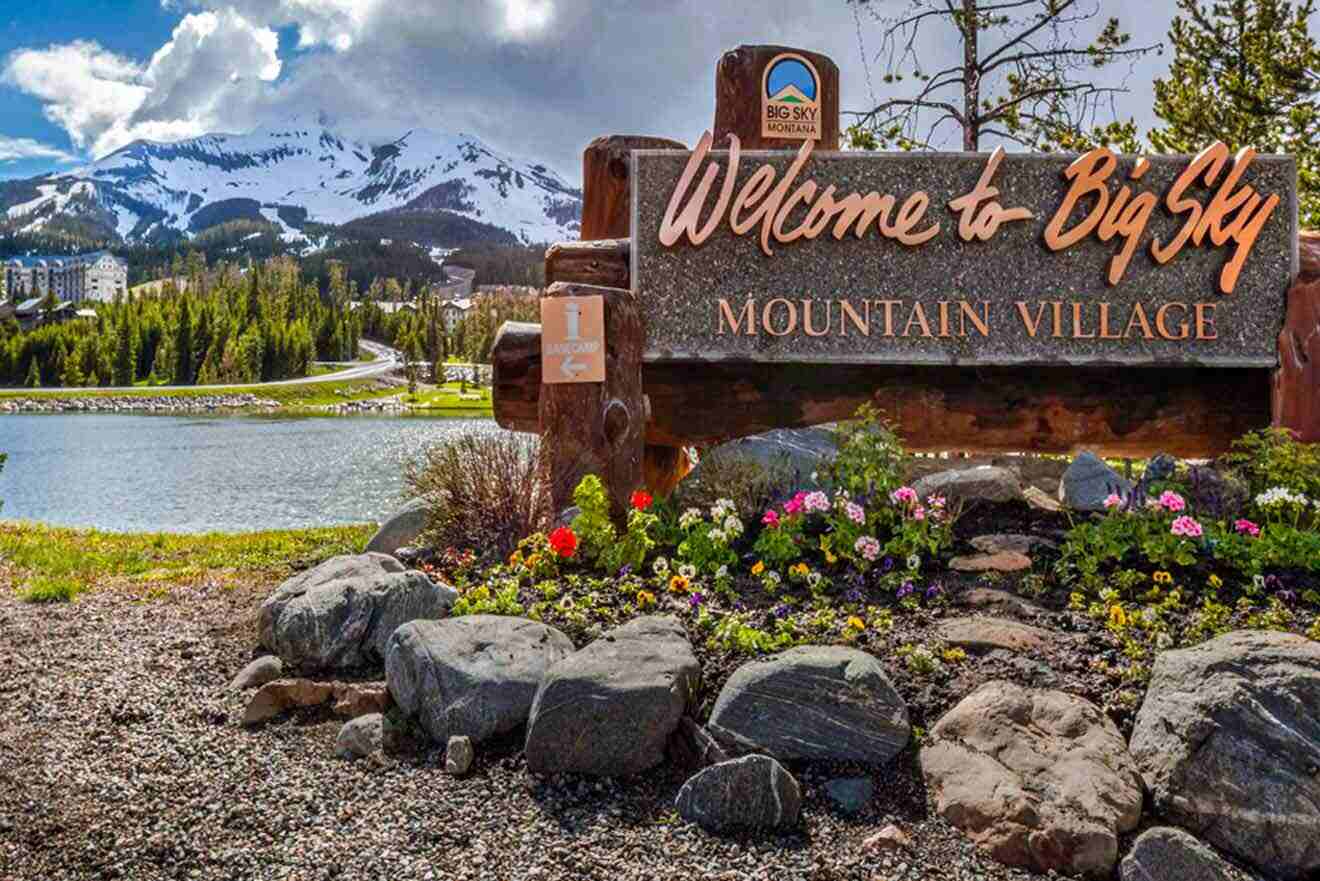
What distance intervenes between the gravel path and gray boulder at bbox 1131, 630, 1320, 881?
0.81 metres

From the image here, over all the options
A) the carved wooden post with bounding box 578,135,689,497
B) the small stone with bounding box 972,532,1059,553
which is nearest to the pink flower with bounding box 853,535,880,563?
the small stone with bounding box 972,532,1059,553

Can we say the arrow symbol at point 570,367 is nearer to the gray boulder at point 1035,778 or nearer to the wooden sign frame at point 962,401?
the wooden sign frame at point 962,401

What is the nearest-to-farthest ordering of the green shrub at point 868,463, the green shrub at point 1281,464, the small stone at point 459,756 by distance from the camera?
the small stone at point 459,756, the green shrub at point 868,463, the green shrub at point 1281,464

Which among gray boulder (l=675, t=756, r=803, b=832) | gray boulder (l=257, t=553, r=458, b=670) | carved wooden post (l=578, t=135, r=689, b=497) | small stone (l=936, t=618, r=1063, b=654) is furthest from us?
carved wooden post (l=578, t=135, r=689, b=497)

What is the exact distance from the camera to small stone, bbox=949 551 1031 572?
529 cm

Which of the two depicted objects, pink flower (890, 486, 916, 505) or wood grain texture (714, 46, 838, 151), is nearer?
pink flower (890, 486, 916, 505)

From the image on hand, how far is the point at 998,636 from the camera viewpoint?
4332mm

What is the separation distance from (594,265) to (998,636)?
4543mm

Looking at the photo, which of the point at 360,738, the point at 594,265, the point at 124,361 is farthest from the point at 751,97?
the point at 124,361

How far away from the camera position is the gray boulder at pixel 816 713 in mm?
3664

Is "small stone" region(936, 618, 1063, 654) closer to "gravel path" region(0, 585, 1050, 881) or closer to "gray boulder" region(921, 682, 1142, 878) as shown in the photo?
"gray boulder" region(921, 682, 1142, 878)

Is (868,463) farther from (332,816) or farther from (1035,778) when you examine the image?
(332,816)

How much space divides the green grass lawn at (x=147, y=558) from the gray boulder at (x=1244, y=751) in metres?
6.55

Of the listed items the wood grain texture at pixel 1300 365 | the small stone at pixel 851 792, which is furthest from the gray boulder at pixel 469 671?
the wood grain texture at pixel 1300 365
